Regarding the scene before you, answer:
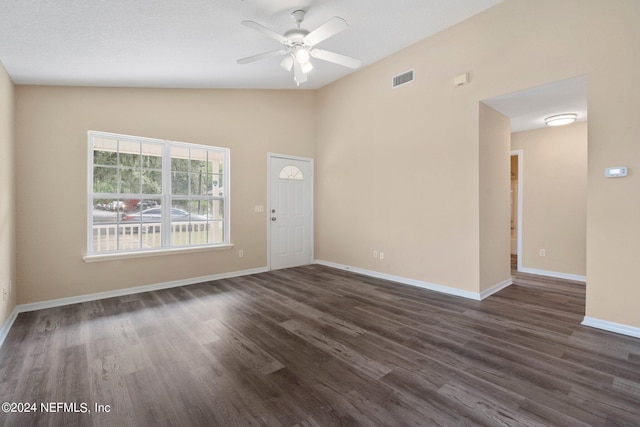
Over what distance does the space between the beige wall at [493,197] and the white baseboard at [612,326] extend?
1045 mm

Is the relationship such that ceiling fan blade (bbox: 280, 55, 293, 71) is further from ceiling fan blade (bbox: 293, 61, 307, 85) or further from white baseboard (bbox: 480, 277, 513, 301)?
white baseboard (bbox: 480, 277, 513, 301)

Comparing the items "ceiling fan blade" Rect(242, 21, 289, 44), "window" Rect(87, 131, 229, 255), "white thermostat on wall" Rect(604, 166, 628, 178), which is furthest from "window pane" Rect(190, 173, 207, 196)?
"white thermostat on wall" Rect(604, 166, 628, 178)

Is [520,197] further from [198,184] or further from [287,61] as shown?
[198,184]

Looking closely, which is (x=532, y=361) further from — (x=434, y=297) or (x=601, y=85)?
(x=601, y=85)

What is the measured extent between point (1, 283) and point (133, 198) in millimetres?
1648

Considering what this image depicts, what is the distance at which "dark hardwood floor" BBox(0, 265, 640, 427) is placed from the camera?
1714 millimetres

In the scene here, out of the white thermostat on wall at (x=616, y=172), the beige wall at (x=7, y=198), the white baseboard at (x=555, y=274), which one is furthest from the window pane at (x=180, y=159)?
the white baseboard at (x=555, y=274)

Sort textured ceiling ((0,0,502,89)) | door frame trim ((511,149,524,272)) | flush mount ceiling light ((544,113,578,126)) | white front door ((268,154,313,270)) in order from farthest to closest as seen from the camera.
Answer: white front door ((268,154,313,270)) < door frame trim ((511,149,524,272)) < flush mount ceiling light ((544,113,578,126)) < textured ceiling ((0,0,502,89))

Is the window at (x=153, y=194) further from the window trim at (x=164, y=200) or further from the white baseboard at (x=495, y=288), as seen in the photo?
the white baseboard at (x=495, y=288)

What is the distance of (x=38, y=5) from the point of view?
2.07 metres

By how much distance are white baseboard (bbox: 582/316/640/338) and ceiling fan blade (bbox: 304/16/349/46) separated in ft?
Result: 12.1

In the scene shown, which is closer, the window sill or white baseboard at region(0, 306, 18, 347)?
white baseboard at region(0, 306, 18, 347)

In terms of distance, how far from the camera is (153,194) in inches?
169

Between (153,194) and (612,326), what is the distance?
18.5 ft
